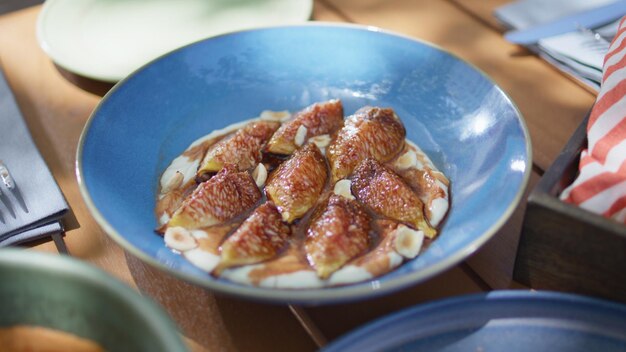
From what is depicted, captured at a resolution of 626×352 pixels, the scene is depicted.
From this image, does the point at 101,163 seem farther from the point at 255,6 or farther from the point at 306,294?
the point at 255,6

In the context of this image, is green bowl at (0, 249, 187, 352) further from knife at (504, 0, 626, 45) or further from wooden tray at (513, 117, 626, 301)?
knife at (504, 0, 626, 45)

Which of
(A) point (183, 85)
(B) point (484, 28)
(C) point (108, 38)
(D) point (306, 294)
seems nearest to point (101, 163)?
(A) point (183, 85)

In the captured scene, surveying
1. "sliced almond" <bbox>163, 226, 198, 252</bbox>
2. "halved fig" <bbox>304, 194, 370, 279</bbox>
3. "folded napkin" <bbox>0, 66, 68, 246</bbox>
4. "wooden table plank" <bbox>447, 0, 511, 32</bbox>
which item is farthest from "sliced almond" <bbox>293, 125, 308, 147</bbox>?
"wooden table plank" <bbox>447, 0, 511, 32</bbox>

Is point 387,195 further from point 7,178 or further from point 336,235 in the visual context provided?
point 7,178

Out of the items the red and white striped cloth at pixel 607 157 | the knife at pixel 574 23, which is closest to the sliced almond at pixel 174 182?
the red and white striped cloth at pixel 607 157

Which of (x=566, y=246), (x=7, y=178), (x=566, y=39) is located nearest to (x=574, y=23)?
(x=566, y=39)

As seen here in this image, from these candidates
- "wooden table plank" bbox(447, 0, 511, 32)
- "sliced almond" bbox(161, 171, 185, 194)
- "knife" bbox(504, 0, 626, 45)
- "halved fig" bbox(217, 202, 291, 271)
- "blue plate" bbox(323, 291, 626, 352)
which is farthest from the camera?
"wooden table plank" bbox(447, 0, 511, 32)
